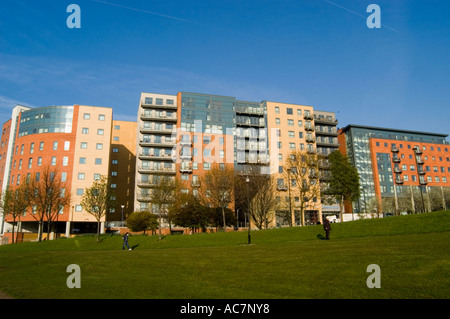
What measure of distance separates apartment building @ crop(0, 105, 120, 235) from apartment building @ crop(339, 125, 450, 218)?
243 ft

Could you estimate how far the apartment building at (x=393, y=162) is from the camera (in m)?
101

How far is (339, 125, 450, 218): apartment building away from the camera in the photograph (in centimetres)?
10106

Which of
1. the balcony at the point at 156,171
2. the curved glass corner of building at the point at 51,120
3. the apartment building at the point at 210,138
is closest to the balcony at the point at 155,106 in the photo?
the apartment building at the point at 210,138

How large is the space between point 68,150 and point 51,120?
8.69 metres

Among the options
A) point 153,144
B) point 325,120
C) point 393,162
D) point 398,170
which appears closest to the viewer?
point 153,144

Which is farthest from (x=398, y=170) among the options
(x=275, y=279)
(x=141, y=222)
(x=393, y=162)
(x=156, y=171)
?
(x=275, y=279)

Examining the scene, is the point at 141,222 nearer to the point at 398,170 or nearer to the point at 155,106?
the point at 155,106

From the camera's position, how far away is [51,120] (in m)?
75.5

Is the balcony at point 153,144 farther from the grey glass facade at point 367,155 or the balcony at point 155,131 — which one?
the grey glass facade at point 367,155

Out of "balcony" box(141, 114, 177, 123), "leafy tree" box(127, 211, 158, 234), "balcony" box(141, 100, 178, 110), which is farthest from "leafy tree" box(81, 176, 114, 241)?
"balcony" box(141, 100, 178, 110)

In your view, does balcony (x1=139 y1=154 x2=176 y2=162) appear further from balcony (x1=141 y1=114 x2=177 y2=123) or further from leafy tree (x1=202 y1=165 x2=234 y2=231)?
leafy tree (x1=202 y1=165 x2=234 y2=231)

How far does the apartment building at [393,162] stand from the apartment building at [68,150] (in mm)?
74185
